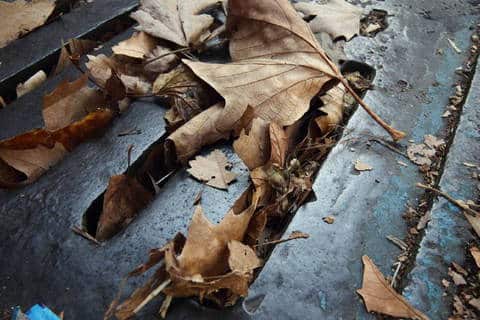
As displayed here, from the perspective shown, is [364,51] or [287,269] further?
[364,51]

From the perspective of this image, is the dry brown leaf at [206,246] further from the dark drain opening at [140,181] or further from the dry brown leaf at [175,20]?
the dry brown leaf at [175,20]

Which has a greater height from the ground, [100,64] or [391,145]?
[100,64]

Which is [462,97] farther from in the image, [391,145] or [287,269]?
[287,269]

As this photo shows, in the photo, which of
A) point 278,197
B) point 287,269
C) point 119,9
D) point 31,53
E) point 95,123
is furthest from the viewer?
point 119,9

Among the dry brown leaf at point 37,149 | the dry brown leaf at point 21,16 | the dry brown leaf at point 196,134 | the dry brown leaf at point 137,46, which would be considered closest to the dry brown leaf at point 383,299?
the dry brown leaf at point 196,134

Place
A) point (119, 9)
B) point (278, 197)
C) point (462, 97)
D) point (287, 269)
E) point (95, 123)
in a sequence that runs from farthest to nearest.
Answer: point (119, 9) → point (462, 97) → point (95, 123) → point (278, 197) → point (287, 269)

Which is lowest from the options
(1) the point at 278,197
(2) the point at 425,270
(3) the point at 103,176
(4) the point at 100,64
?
(2) the point at 425,270

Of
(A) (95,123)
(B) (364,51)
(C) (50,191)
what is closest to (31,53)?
(A) (95,123)

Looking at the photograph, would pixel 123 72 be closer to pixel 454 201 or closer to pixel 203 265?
pixel 203 265
